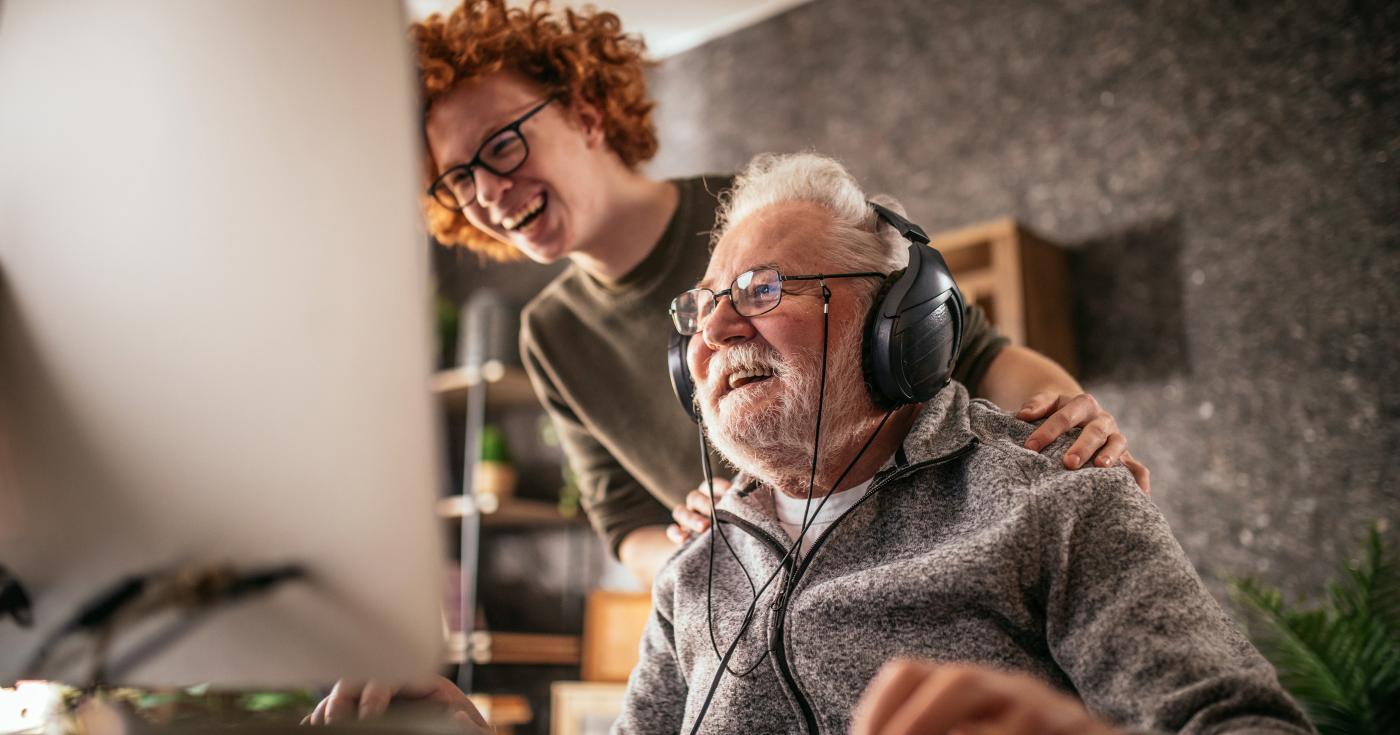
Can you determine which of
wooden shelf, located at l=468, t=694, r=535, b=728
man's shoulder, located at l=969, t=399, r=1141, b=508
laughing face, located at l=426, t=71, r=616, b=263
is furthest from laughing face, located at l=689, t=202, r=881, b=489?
wooden shelf, located at l=468, t=694, r=535, b=728

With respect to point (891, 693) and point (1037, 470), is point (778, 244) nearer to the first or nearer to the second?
point (1037, 470)

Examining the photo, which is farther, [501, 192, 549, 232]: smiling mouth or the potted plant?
the potted plant

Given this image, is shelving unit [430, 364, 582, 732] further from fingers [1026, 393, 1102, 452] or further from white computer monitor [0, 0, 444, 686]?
white computer monitor [0, 0, 444, 686]

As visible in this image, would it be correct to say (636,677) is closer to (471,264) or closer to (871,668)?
(871,668)

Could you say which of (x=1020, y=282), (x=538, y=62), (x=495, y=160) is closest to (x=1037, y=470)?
(x=495, y=160)

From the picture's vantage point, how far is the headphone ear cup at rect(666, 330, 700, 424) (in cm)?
114

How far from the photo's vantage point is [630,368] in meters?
1.45

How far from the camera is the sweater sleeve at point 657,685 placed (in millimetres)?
1135

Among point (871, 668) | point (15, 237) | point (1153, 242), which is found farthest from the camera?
point (1153, 242)

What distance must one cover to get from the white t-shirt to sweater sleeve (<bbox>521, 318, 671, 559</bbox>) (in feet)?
1.71

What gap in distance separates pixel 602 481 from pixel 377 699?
92 centimetres

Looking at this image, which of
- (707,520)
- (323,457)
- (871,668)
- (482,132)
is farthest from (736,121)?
(323,457)

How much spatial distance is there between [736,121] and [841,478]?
9.09 feet

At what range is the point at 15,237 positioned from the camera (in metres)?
0.65
